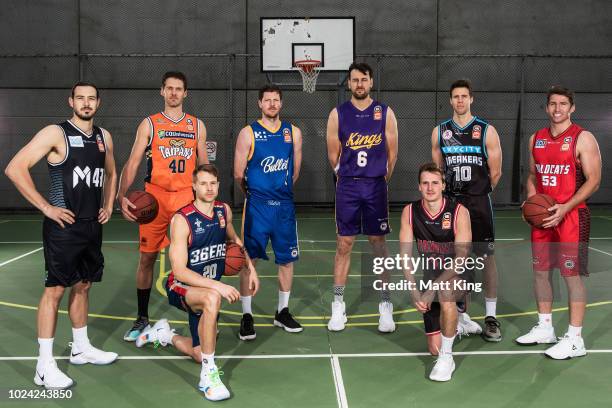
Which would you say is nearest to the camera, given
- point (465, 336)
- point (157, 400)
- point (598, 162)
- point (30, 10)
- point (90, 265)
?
point (157, 400)

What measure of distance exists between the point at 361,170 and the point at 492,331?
1766 mm

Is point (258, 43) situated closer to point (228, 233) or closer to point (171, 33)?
point (171, 33)

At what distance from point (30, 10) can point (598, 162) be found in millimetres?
13375

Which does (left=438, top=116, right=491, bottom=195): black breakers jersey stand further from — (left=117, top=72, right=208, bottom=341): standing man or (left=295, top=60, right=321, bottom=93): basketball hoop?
(left=295, top=60, right=321, bottom=93): basketball hoop

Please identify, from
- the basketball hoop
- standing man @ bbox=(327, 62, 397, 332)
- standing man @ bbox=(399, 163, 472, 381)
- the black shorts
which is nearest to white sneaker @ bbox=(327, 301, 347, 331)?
standing man @ bbox=(327, 62, 397, 332)

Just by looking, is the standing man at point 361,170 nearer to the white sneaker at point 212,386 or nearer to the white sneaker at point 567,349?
the white sneaker at point 567,349

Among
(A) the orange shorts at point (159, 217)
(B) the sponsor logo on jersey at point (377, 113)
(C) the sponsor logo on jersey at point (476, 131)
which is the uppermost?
(B) the sponsor logo on jersey at point (377, 113)

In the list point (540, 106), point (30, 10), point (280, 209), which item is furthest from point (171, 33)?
point (280, 209)

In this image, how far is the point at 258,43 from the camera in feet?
47.6

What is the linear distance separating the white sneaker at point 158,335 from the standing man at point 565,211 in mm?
2840

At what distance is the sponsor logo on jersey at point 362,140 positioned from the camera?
5.59 metres

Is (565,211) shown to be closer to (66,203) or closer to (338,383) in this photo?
(338,383)

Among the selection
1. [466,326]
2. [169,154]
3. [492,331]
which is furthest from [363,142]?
[492,331]

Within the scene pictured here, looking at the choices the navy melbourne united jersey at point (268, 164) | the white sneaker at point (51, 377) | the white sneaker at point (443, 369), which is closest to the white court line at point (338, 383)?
the white sneaker at point (443, 369)
